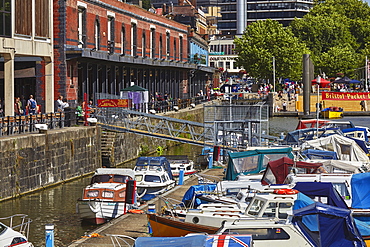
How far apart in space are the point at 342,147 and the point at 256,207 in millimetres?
16815

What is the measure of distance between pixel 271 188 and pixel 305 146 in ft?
52.0

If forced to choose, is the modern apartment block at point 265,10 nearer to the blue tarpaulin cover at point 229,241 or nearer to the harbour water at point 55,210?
the harbour water at point 55,210

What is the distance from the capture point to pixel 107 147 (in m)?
45.5

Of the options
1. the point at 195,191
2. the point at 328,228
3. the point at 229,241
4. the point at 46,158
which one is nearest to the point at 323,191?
the point at 328,228

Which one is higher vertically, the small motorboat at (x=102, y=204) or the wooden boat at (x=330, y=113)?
the wooden boat at (x=330, y=113)

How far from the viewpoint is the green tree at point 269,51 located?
104875 millimetres

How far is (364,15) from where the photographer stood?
130125 mm

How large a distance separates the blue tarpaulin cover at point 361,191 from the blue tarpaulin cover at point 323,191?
1254mm

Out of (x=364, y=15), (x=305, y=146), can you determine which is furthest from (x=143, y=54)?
(x=364, y=15)

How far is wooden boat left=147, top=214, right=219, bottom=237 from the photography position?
19.6m

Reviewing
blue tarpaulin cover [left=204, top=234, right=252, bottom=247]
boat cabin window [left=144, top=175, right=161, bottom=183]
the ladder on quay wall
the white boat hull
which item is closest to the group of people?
the ladder on quay wall

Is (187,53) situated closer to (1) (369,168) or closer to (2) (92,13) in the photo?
(2) (92,13)

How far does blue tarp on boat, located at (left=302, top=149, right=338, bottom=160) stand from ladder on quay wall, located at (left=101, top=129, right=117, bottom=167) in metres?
14.4

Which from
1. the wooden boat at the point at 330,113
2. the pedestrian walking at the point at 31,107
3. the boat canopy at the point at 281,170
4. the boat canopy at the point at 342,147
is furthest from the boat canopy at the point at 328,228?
the wooden boat at the point at 330,113
